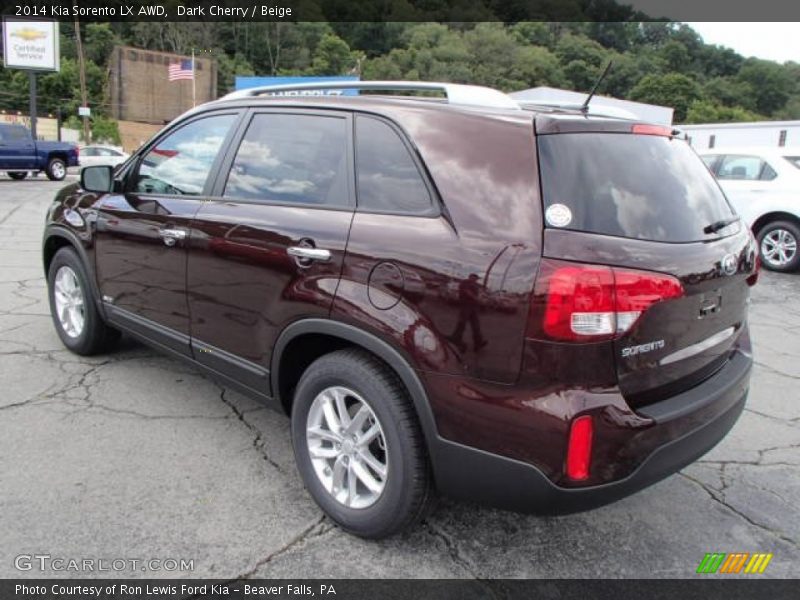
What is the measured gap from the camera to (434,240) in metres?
2.20

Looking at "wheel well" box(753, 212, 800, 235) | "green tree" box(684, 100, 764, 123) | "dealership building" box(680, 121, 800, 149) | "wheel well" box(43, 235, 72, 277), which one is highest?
"green tree" box(684, 100, 764, 123)

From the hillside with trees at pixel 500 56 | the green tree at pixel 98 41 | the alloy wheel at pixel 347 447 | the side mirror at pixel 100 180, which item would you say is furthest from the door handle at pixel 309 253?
the green tree at pixel 98 41

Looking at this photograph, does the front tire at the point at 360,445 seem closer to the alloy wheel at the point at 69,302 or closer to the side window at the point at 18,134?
the alloy wheel at the point at 69,302

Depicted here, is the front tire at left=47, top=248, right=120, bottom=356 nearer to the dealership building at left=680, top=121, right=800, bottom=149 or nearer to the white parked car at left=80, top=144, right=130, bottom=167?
the white parked car at left=80, top=144, right=130, bottom=167

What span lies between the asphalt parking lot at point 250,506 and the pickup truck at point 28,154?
20.2 metres

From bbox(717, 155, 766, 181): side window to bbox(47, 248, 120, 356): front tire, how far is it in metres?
8.95

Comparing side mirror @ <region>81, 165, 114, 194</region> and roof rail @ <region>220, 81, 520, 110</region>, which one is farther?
side mirror @ <region>81, 165, 114, 194</region>

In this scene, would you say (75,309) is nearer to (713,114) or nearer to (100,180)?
(100,180)

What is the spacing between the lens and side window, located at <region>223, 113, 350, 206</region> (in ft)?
8.76

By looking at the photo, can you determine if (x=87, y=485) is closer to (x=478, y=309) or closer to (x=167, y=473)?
(x=167, y=473)

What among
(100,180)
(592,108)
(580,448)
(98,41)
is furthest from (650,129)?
(98,41)

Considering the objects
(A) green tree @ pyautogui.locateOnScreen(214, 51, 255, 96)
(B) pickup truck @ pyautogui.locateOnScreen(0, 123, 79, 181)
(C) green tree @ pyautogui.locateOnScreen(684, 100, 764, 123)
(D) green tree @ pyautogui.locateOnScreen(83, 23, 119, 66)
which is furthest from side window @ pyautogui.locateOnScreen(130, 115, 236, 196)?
(D) green tree @ pyautogui.locateOnScreen(83, 23, 119, 66)

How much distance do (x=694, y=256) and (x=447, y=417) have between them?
104cm

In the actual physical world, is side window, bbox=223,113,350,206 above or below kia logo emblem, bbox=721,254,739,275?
above
